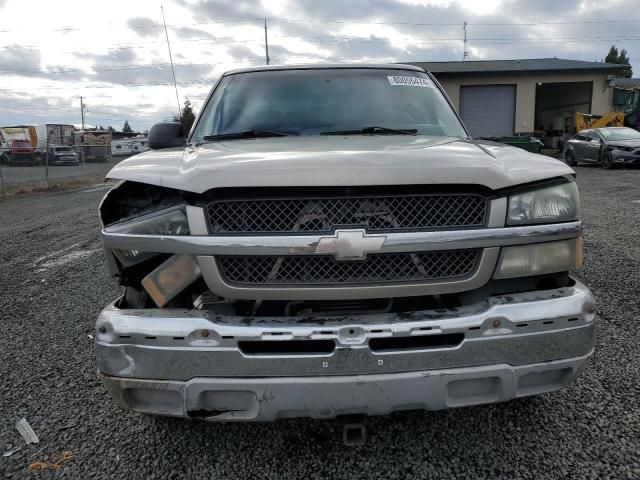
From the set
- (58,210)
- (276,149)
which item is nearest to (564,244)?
(276,149)

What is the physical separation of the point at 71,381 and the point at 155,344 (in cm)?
151

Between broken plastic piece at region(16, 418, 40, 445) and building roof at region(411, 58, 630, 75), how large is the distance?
2641 cm

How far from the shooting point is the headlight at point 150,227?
6.71ft

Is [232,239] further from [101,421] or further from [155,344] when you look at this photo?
[101,421]

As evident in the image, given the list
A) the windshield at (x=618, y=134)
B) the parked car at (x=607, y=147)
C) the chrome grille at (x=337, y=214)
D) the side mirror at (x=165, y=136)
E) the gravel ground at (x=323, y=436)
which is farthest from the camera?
the windshield at (x=618, y=134)

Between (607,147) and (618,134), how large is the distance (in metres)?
0.92

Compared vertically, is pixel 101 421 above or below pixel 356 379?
below

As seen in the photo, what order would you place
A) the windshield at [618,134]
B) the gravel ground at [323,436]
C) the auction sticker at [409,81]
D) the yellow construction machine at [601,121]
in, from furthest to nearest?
1. the yellow construction machine at [601,121]
2. the windshield at [618,134]
3. the auction sticker at [409,81]
4. the gravel ground at [323,436]

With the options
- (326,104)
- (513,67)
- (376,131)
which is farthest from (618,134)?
(376,131)

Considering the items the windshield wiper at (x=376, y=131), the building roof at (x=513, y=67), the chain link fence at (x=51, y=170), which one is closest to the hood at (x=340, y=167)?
the windshield wiper at (x=376, y=131)

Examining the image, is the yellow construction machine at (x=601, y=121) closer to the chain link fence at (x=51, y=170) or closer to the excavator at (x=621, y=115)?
the excavator at (x=621, y=115)

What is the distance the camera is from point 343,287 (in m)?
2.01

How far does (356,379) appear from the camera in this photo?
190 cm

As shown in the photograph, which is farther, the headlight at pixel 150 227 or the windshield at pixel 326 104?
the windshield at pixel 326 104
